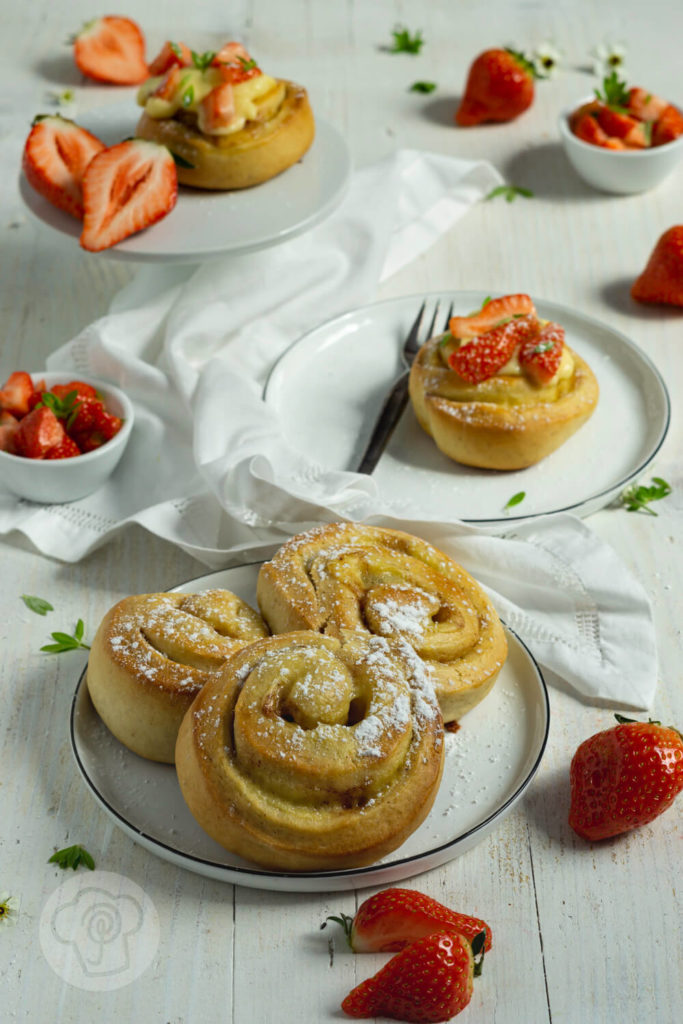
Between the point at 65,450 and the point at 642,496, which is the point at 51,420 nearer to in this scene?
the point at 65,450

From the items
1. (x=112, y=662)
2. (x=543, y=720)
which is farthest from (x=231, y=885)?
(x=543, y=720)

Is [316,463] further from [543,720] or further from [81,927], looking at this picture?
[81,927]

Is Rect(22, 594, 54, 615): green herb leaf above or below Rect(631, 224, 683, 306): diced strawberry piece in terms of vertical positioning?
below

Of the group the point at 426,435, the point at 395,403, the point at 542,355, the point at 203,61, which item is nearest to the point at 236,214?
the point at 203,61

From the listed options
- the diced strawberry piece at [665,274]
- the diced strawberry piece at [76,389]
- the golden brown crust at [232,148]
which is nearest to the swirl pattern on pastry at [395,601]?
the diced strawberry piece at [76,389]

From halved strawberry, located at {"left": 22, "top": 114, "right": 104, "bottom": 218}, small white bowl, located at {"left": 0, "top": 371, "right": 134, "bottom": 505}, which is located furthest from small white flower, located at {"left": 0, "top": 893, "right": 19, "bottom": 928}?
halved strawberry, located at {"left": 22, "top": 114, "right": 104, "bottom": 218}

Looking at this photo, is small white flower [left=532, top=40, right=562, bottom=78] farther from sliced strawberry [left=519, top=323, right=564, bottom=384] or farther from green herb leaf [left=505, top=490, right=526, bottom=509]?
green herb leaf [left=505, top=490, right=526, bottom=509]
